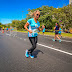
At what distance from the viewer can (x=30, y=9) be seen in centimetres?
4906

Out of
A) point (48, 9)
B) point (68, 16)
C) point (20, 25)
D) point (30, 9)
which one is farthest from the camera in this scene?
point (20, 25)

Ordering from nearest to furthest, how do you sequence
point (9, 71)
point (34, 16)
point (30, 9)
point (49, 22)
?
1. point (9, 71)
2. point (34, 16)
3. point (49, 22)
4. point (30, 9)

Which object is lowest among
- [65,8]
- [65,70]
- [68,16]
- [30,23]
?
[65,70]

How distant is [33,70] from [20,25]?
5896 cm

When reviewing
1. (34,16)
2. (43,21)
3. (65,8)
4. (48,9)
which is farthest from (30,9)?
(34,16)

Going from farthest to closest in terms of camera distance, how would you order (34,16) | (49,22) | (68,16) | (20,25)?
(20,25) < (49,22) < (68,16) < (34,16)

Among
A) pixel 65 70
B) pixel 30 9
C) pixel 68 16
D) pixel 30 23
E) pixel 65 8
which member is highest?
pixel 30 9

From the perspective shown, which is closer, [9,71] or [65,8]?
[9,71]

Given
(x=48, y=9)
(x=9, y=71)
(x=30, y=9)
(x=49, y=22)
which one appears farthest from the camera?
(x=30, y=9)

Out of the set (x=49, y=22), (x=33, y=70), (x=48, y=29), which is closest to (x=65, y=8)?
(x=49, y=22)

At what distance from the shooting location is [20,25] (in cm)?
6159

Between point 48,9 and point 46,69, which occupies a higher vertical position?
point 48,9

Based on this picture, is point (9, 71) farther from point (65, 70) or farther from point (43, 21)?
point (43, 21)

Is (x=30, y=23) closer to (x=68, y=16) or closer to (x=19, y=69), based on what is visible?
(x=19, y=69)
